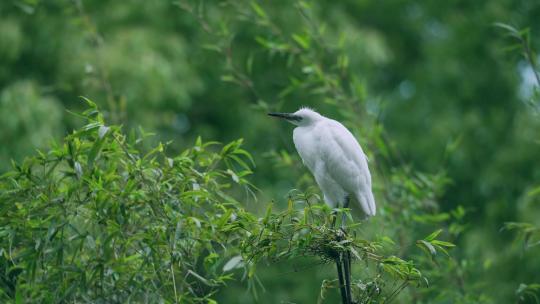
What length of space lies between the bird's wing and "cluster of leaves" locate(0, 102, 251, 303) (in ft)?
1.68

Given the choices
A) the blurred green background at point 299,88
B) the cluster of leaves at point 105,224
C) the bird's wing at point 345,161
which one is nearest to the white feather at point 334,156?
the bird's wing at point 345,161

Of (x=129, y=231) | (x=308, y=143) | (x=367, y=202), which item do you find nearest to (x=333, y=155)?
(x=308, y=143)

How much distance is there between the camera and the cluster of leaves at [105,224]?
2301mm

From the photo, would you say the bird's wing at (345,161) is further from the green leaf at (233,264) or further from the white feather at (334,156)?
the green leaf at (233,264)

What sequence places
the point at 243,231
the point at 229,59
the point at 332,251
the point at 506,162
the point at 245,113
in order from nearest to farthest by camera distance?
the point at 332,251, the point at 243,231, the point at 229,59, the point at 506,162, the point at 245,113

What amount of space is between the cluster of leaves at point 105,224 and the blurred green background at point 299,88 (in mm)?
1417

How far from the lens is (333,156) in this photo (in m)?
2.92

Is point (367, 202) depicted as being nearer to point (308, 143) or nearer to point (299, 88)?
point (308, 143)

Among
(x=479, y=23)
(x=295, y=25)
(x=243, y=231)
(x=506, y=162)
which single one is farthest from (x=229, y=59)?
(x=479, y=23)

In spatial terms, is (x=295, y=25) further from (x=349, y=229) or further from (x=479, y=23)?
(x=349, y=229)

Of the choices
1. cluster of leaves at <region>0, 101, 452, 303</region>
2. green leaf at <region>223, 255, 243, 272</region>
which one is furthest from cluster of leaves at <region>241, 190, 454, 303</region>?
green leaf at <region>223, 255, 243, 272</region>

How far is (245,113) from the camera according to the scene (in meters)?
6.89

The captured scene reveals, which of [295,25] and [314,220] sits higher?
[314,220]

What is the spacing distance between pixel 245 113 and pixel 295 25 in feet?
3.09
